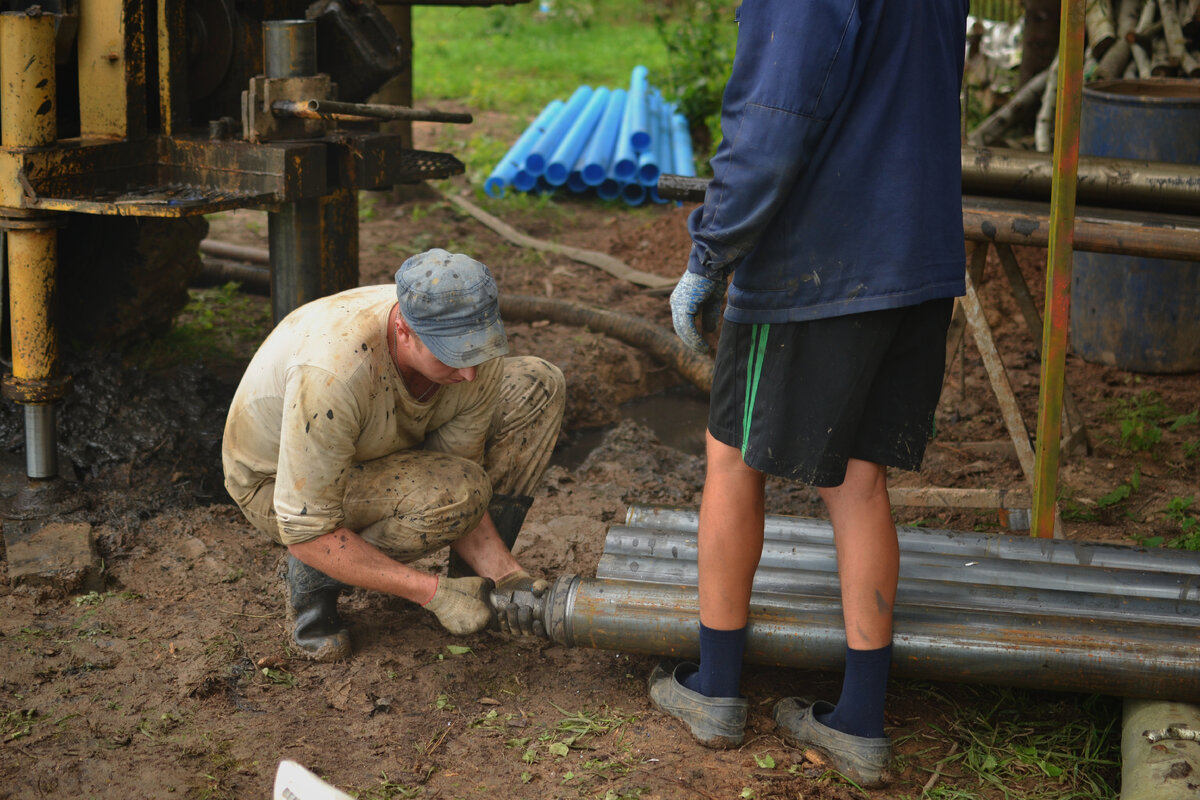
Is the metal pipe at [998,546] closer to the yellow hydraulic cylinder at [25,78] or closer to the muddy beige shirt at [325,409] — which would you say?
the muddy beige shirt at [325,409]

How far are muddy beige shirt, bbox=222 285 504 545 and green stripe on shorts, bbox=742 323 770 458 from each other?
0.91 metres

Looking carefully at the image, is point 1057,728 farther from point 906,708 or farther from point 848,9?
point 848,9

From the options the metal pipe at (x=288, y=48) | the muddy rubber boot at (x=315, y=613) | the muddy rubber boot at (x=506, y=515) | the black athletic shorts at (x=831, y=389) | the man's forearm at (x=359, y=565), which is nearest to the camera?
the black athletic shorts at (x=831, y=389)

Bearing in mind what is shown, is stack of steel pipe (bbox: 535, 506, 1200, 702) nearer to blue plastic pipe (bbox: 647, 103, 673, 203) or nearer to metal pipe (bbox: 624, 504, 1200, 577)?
metal pipe (bbox: 624, 504, 1200, 577)

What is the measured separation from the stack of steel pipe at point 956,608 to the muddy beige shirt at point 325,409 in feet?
1.99

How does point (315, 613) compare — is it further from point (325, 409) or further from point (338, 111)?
point (338, 111)

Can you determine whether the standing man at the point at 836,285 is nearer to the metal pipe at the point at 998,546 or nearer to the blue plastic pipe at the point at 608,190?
the metal pipe at the point at 998,546

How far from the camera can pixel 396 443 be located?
3104 millimetres

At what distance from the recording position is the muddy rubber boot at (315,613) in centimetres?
310

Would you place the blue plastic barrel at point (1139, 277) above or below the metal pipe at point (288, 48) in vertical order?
below

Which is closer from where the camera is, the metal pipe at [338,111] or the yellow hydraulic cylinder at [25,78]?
the yellow hydraulic cylinder at [25,78]

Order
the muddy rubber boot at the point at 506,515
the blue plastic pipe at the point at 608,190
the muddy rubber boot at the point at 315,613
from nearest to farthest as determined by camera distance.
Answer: the muddy rubber boot at the point at 315,613, the muddy rubber boot at the point at 506,515, the blue plastic pipe at the point at 608,190

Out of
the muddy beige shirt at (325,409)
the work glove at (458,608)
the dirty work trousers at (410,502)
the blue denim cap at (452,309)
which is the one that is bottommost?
the work glove at (458,608)

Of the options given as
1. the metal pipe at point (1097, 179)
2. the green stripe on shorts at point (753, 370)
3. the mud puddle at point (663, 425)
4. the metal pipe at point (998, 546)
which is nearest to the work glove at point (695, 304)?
the green stripe on shorts at point (753, 370)
